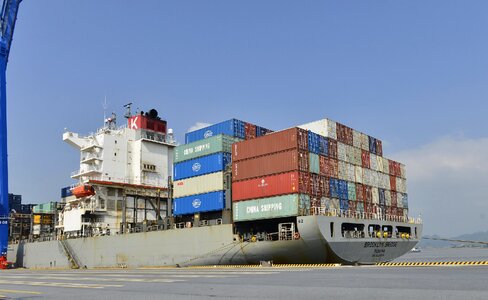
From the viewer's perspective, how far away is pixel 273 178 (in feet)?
131

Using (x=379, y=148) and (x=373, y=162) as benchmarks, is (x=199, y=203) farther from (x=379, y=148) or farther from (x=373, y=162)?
(x=379, y=148)

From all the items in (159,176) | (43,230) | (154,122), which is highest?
(154,122)

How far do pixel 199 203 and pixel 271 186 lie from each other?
9.43m

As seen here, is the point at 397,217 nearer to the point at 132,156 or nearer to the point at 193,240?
the point at 193,240

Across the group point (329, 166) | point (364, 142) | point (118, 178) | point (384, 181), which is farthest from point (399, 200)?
point (118, 178)

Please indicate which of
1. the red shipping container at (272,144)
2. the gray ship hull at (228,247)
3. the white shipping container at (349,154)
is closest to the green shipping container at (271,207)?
the gray ship hull at (228,247)

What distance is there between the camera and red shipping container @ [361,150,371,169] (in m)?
48.5

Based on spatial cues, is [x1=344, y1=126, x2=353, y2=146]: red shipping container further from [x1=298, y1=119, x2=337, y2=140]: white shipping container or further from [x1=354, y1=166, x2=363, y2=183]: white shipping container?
[x1=354, y1=166, x2=363, y2=183]: white shipping container

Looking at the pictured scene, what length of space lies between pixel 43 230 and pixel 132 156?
23532mm

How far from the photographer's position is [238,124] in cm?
4797

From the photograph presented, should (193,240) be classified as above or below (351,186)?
below

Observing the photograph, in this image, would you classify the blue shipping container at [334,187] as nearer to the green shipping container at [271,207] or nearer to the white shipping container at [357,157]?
the green shipping container at [271,207]

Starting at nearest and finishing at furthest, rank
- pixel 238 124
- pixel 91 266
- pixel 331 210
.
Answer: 1. pixel 331 210
2. pixel 238 124
3. pixel 91 266

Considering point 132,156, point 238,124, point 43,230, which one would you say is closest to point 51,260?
point 43,230
